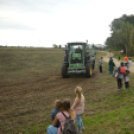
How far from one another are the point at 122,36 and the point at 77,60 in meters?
31.4

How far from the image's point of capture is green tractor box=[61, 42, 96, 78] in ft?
40.5

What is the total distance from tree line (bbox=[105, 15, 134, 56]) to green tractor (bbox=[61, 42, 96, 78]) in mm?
30182

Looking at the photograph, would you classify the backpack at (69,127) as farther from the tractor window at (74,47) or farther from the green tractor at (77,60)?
the tractor window at (74,47)

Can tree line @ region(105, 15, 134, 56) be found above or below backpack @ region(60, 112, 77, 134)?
above

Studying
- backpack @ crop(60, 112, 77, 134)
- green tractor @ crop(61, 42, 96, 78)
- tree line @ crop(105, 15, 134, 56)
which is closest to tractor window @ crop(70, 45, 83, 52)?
green tractor @ crop(61, 42, 96, 78)

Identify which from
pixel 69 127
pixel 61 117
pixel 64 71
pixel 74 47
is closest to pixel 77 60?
pixel 74 47

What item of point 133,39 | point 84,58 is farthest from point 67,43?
point 133,39

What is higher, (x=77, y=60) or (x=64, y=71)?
(x=77, y=60)

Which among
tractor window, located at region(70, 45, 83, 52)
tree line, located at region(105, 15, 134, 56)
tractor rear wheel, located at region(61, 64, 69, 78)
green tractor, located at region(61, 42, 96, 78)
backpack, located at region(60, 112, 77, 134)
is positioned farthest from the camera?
tree line, located at region(105, 15, 134, 56)

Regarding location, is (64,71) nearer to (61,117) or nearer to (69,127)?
(61,117)

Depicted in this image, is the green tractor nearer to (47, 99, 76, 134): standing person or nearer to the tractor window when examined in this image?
the tractor window

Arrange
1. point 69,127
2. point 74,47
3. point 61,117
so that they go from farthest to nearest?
point 74,47 → point 61,117 → point 69,127

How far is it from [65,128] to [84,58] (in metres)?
9.85

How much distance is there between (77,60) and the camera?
13.0 metres
